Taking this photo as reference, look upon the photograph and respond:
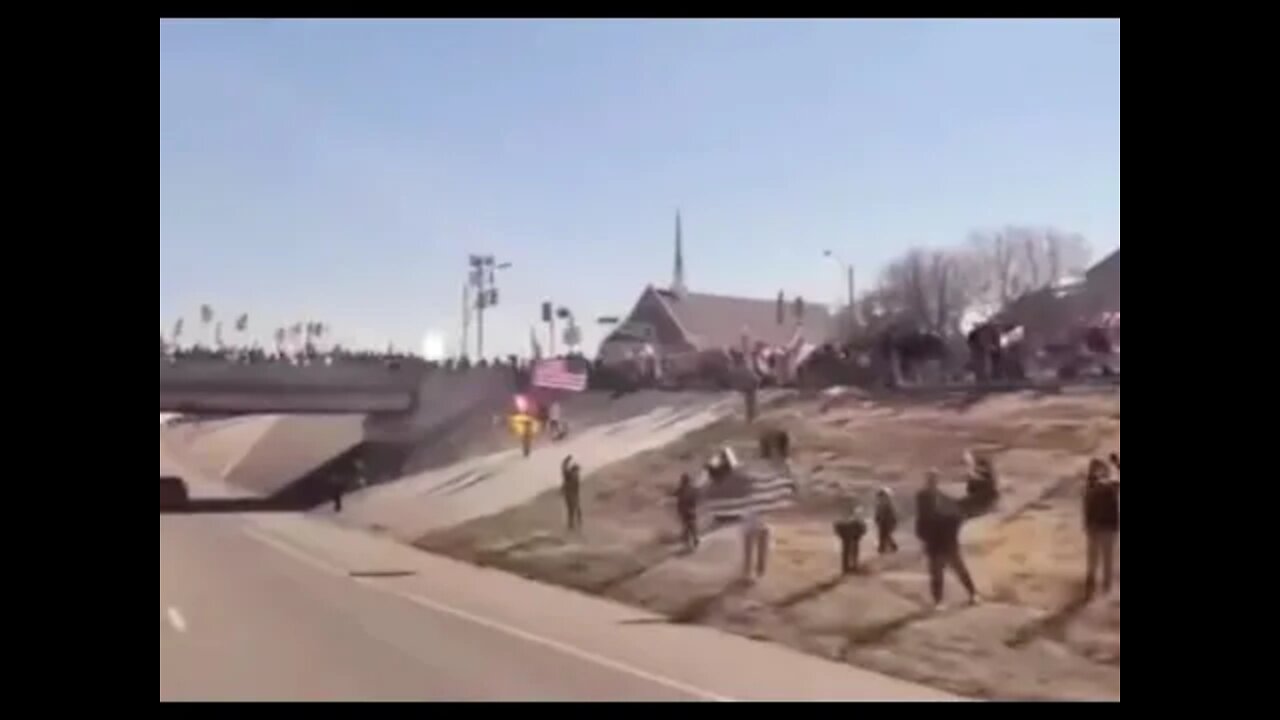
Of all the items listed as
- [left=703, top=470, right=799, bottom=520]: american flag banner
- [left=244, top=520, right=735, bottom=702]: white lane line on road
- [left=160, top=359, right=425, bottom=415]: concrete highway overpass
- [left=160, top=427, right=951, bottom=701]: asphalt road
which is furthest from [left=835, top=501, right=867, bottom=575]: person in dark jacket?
[left=160, top=359, right=425, bottom=415]: concrete highway overpass

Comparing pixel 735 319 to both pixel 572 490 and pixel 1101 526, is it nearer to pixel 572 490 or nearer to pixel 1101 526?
pixel 572 490

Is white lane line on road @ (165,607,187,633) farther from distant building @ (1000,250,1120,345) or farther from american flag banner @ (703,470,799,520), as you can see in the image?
distant building @ (1000,250,1120,345)

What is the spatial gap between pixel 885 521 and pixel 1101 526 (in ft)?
2.78

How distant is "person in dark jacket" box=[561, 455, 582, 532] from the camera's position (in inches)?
272

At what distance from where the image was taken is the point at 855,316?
682 cm

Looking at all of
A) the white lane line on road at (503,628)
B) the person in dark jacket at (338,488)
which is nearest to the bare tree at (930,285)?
the white lane line on road at (503,628)

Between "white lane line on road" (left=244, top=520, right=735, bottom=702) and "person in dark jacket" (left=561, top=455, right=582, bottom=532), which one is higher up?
"person in dark jacket" (left=561, top=455, right=582, bottom=532)

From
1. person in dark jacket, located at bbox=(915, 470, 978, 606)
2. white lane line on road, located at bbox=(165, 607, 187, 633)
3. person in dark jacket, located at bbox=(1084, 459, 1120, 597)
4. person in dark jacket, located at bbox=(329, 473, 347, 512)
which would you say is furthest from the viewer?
person in dark jacket, located at bbox=(329, 473, 347, 512)

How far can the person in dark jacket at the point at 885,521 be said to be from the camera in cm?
673

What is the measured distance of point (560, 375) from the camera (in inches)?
274

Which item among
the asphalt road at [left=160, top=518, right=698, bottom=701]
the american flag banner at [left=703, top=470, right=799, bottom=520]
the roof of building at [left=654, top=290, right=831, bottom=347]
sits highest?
the roof of building at [left=654, top=290, right=831, bottom=347]

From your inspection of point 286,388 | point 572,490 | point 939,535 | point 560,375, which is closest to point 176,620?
point 286,388

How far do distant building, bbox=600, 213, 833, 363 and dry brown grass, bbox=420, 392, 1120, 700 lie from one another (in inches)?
13.3
